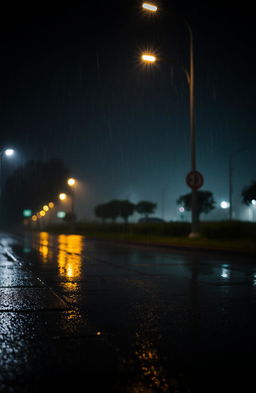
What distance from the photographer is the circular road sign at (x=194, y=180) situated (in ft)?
73.2

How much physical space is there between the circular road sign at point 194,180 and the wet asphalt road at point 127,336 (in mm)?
12348

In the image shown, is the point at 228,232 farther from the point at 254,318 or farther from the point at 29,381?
the point at 29,381

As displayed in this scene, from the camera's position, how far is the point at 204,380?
3.84 metres

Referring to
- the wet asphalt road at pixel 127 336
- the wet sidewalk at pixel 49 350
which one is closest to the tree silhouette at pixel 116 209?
the wet asphalt road at pixel 127 336

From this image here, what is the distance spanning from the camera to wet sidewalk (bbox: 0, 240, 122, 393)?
378 cm

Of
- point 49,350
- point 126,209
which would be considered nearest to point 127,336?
point 49,350

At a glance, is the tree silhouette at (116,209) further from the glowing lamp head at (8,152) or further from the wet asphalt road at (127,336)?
the wet asphalt road at (127,336)

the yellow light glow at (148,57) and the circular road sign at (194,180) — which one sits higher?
the yellow light glow at (148,57)

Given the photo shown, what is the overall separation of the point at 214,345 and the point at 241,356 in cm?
44

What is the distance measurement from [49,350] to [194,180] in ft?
60.1

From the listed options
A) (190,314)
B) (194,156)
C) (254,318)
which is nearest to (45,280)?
(190,314)

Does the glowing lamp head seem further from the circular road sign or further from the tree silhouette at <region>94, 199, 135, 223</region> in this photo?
the tree silhouette at <region>94, 199, 135, 223</region>

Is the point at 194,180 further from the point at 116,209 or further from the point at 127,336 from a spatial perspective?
the point at 116,209

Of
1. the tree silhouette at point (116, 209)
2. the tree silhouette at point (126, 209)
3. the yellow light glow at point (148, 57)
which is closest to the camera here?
the yellow light glow at point (148, 57)
